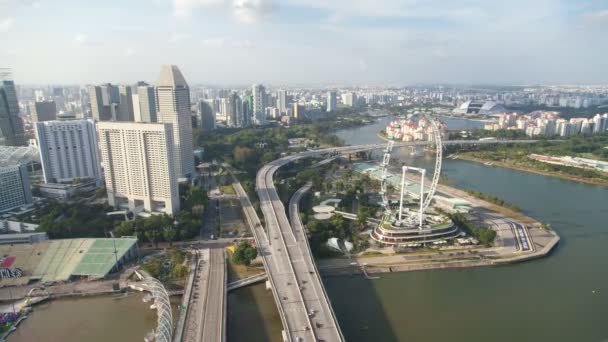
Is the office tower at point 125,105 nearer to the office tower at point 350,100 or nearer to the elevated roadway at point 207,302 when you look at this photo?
the elevated roadway at point 207,302

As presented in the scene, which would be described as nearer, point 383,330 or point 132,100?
point 383,330

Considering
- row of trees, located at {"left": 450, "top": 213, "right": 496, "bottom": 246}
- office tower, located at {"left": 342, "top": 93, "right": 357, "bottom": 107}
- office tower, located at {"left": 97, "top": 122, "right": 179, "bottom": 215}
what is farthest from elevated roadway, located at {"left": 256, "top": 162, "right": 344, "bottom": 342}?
office tower, located at {"left": 342, "top": 93, "right": 357, "bottom": 107}

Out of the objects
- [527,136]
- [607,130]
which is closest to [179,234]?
[527,136]

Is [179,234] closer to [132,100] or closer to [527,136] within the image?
[132,100]

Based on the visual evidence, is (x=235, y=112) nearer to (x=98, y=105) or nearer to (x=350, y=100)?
(x=98, y=105)

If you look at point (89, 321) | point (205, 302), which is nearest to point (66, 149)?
point (89, 321)

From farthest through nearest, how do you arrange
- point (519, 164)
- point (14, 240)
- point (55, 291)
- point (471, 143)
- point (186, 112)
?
point (471, 143), point (519, 164), point (186, 112), point (14, 240), point (55, 291)

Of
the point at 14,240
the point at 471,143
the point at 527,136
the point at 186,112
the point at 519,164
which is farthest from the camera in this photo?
the point at 527,136

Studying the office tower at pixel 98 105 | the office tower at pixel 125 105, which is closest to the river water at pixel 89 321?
the office tower at pixel 125 105
